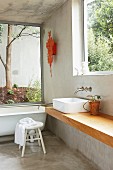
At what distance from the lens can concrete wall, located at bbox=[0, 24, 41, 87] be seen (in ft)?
16.3

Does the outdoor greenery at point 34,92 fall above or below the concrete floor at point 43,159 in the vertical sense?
above

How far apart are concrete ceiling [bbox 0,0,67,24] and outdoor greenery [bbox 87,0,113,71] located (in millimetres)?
831

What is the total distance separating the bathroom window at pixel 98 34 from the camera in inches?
108

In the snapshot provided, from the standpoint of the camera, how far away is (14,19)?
15.5 ft

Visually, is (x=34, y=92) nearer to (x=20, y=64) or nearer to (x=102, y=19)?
(x=20, y=64)

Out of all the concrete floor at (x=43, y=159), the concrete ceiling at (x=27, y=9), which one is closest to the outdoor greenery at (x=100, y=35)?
the concrete ceiling at (x=27, y=9)

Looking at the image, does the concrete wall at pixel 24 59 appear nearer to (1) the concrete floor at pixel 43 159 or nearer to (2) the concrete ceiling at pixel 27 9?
(2) the concrete ceiling at pixel 27 9

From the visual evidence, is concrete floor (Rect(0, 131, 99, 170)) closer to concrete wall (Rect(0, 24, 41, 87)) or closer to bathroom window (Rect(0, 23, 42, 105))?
bathroom window (Rect(0, 23, 42, 105))

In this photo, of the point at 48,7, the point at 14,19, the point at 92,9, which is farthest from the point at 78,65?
the point at 14,19

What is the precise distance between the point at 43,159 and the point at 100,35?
2100 mm

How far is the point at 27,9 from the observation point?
3.99m

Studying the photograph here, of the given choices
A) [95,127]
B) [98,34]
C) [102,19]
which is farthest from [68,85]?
[95,127]

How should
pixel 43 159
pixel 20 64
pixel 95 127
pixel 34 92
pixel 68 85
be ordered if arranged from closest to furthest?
pixel 95 127 → pixel 43 159 → pixel 68 85 → pixel 20 64 → pixel 34 92

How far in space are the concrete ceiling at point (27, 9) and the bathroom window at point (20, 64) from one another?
0.33 meters
